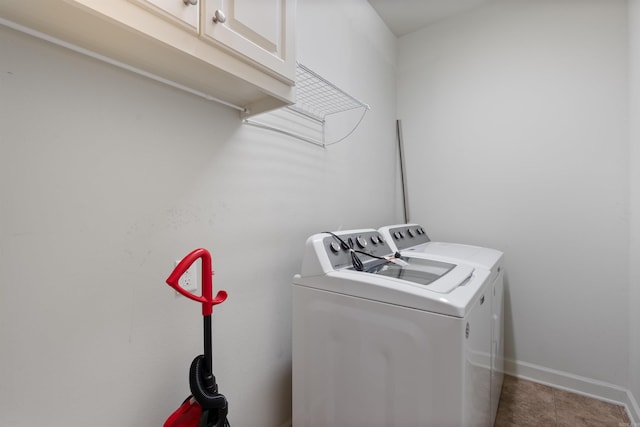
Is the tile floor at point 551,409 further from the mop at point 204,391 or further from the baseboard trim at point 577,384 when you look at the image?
the mop at point 204,391

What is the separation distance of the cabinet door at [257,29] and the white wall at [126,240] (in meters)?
0.34

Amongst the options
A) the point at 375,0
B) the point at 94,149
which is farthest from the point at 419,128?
the point at 94,149

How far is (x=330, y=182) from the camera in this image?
73.4 inches

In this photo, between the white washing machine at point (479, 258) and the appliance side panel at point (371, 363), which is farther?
the white washing machine at point (479, 258)

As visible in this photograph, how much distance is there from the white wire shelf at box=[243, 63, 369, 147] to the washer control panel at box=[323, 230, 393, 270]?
0.60 metres

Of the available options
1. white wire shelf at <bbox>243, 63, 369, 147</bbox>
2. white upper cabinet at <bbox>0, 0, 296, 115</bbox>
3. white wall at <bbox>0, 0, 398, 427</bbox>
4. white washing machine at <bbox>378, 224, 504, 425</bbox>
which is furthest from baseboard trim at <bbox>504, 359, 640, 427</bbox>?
white upper cabinet at <bbox>0, 0, 296, 115</bbox>

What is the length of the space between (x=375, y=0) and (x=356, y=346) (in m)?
2.44

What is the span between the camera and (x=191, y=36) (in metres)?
0.76

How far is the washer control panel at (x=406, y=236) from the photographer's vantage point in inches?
72.5

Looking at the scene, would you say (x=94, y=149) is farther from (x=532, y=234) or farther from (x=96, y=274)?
(x=532, y=234)

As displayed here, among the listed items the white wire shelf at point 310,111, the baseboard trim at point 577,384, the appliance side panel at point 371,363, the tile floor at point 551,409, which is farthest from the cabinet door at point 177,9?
the baseboard trim at point 577,384

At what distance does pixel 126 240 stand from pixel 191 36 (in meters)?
0.62

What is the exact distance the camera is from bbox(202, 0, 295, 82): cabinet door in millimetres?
792

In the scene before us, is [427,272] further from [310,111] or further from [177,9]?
[177,9]
